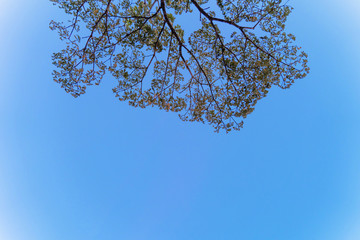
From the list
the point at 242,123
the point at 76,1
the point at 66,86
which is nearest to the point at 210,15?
the point at 242,123

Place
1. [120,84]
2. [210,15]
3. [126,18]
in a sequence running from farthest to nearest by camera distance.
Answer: [120,84], [210,15], [126,18]

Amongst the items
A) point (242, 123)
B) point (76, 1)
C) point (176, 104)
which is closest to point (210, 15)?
point (176, 104)

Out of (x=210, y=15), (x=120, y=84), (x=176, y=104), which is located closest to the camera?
(x=210, y=15)

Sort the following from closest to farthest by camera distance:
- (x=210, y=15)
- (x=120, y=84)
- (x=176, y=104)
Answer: (x=210, y=15) → (x=120, y=84) → (x=176, y=104)

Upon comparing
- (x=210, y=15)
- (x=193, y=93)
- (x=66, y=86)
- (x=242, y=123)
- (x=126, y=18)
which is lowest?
(x=242, y=123)

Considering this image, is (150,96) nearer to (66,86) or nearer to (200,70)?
(200,70)

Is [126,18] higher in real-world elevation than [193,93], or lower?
higher

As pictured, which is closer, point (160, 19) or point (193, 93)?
point (160, 19)

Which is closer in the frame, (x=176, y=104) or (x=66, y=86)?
(x=66, y=86)

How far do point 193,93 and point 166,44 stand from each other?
1858 mm

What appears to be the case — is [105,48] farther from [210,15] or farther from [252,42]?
[252,42]

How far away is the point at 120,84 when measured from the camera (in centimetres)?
699

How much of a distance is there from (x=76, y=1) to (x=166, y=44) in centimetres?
284

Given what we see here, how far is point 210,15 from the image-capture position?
6.55 m
